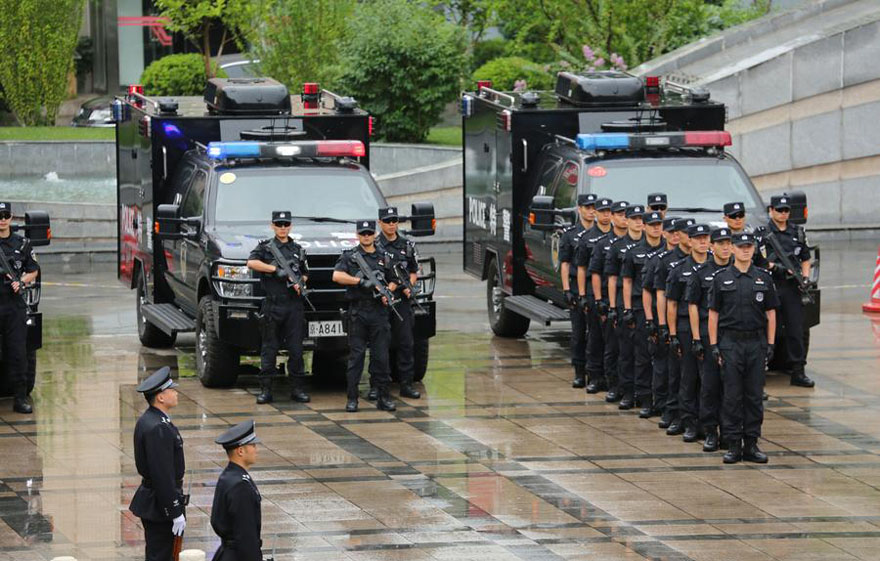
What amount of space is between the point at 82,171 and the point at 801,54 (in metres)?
13.7

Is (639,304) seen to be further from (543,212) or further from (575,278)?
(543,212)

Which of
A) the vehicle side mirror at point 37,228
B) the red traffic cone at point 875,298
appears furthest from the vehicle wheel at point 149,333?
the red traffic cone at point 875,298

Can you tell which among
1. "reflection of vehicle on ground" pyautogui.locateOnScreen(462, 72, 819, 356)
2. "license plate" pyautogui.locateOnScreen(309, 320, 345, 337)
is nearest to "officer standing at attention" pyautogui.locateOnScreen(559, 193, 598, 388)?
"reflection of vehicle on ground" pyautogui.locateOnScreen(462, 72, 819, 356)

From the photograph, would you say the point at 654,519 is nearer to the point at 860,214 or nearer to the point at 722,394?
the point at 722,394

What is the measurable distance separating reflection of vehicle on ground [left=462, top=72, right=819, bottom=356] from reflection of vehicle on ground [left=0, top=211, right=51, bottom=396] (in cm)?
464

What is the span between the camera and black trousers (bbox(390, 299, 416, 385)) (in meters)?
15.6

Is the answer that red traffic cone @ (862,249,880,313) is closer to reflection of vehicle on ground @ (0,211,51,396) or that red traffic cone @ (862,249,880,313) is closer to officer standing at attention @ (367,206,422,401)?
officer standing at attention @ (367,206,422,401)

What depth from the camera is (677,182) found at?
17.5m

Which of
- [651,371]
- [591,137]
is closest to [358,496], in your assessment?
[651,371]

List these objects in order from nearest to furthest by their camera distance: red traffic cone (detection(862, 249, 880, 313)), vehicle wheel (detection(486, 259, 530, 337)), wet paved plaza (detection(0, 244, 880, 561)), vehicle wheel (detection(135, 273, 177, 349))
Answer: wet paved plaza (detection(0, 244, 880, 561))
vehicle wheel (detection(135, 273, 177, 349))
vehicle wheel (detection(486, 259, 530, 337))
red traffic cone (detection(862, 249, 880, 313))

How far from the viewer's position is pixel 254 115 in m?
18.5

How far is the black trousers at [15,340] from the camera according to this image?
49.6ft

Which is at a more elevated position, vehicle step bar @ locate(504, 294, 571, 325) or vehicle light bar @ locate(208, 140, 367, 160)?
vehicle light bar @ locate(208, 140, 367, 160)

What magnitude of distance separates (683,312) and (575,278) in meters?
2.15
